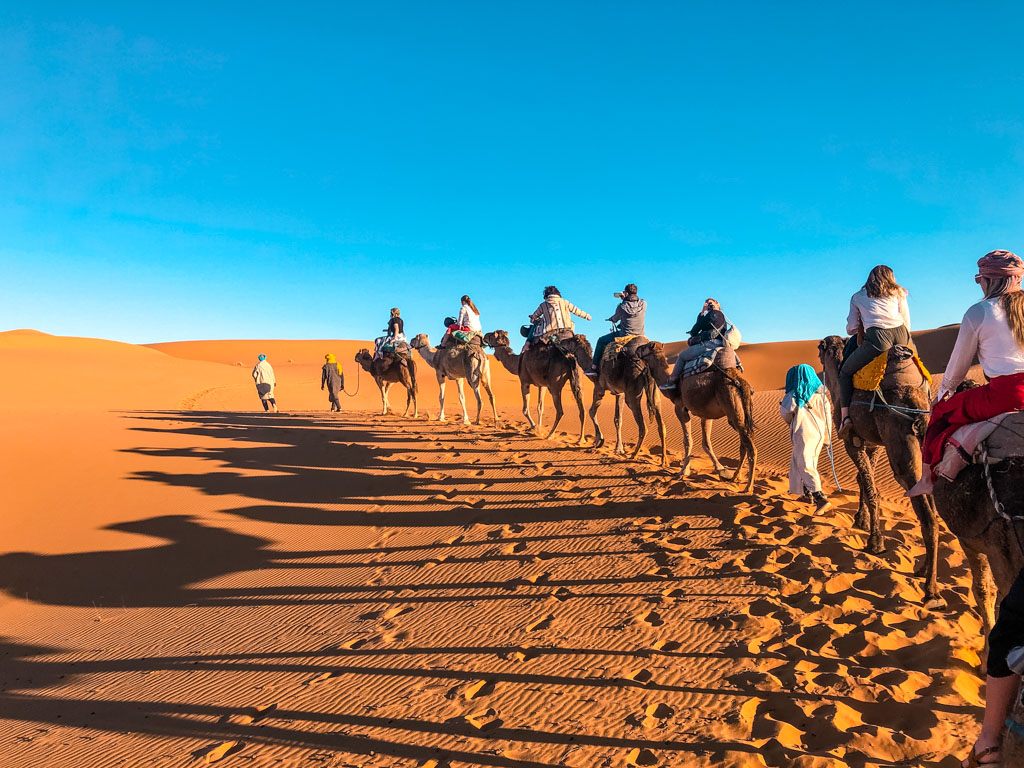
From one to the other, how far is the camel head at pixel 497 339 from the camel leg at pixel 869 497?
1093cm

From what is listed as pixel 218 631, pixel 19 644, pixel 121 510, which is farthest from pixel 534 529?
pixel 121 510

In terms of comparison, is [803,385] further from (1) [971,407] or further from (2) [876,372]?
(1) [971,407]

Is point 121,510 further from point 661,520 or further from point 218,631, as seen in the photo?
point 661,520

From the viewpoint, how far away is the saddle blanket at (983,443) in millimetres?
3328

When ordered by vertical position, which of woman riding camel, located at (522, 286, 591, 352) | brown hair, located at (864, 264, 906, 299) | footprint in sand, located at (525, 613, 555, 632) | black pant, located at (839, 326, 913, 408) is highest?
woman riding camel, located at (522, 286, 591, 352)

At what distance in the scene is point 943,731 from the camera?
394 centimetres

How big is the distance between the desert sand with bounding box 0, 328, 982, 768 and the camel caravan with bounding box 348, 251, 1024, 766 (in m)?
0.86

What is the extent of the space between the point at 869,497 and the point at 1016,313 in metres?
4.58

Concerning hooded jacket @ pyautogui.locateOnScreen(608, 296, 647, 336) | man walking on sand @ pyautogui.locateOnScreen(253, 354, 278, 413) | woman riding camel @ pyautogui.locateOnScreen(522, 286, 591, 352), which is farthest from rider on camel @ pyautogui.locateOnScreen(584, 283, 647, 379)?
man walking on sand @ pyautogui.locateOnScreen(253, 354, 278, 413)

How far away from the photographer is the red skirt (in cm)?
342

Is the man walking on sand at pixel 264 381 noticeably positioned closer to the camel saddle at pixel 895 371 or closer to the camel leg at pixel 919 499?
the camel saddle at pixel 895 371

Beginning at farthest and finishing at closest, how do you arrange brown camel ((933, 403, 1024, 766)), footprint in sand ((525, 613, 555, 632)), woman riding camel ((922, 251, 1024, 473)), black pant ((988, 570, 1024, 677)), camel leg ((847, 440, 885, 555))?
1. camel leg ((847, 440, 885, 555))
2. footprint in sand ((525, 613, 555, 632))
3. woman riding camel ((922, 251, 1024, 473))
4. brown camel ((933, 403, 1024, 766))
5. black pant ((988, 570, 1024, 677))

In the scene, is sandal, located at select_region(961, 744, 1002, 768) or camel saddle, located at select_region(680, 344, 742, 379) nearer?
sandal, located at select_region(961, 744, 1002, 768)

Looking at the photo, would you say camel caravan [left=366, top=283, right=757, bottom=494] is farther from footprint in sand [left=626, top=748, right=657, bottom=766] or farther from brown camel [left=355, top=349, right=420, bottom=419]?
footprint in sand [left=626, top=748, right=657, bottom=766]
